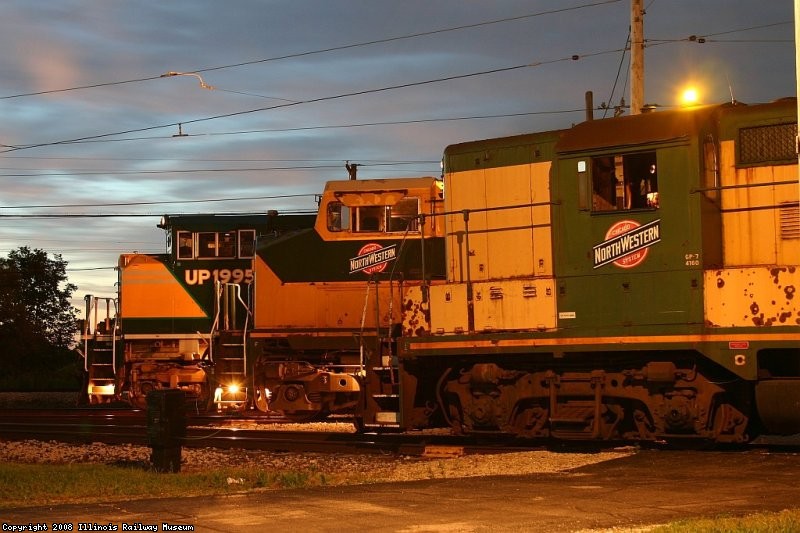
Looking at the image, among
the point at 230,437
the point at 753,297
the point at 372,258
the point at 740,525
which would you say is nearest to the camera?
the point at 740,525

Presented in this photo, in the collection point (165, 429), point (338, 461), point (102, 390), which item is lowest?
point (338, 461)

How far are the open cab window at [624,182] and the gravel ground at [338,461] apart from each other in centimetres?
306

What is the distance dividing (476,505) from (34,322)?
42.2 meters

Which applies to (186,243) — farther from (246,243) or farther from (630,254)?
(630,254)

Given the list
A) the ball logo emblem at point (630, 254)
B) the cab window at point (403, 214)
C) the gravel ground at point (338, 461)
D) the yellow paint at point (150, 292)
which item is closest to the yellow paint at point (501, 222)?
the ball logo emblem at point (630, 254)

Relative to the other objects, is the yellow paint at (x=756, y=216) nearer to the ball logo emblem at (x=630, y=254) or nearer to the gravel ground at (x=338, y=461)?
the ball logo emblem at (x=630, y=254)

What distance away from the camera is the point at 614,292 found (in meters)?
12.3

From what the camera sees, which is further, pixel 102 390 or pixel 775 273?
pixel 102 390

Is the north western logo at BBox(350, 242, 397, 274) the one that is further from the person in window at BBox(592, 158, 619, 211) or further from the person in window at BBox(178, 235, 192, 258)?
the person in window at BBox(178, 235, 192, 258)

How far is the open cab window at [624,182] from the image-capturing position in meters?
12.1

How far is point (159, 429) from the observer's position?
11.1 m

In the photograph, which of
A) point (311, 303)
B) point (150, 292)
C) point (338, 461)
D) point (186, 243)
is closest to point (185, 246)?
point (186, 243)

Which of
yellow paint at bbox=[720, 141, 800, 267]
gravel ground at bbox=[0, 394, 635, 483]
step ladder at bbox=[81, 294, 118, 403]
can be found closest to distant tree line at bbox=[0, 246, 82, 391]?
step ladder at bbox=[81, 294, 118, 403]

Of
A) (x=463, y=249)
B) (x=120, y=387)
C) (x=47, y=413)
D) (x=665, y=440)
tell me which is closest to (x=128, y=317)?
(x=120, y=387)
